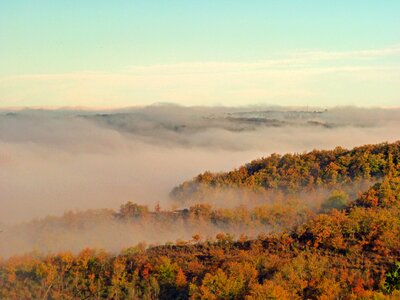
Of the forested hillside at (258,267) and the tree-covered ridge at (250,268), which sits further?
the forested hillside at (258,267)

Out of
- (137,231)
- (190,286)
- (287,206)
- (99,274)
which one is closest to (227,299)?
(190,286)

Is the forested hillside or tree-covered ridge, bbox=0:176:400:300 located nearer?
tree-covered ridge, bbox=0:176:400:300

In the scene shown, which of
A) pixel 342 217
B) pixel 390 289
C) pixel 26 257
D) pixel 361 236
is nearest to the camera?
→ pixel 390 289

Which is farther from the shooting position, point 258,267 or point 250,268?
point 258,267

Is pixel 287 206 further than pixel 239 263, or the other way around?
pixel 287 206

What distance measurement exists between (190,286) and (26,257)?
6096 centimetres

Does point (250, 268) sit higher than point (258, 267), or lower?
higher

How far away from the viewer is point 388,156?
191625 mm

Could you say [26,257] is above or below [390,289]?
below

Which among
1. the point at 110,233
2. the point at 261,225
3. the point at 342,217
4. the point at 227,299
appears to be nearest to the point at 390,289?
the point at 227,299

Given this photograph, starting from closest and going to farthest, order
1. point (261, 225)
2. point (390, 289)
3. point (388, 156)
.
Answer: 1. point (390, 289)
2. point (261, 225)
3. point (388, 156)

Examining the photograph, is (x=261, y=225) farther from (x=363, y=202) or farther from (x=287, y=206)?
(x=363, y=202)

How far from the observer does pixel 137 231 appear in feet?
632

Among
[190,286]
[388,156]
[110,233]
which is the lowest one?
[110,233]
